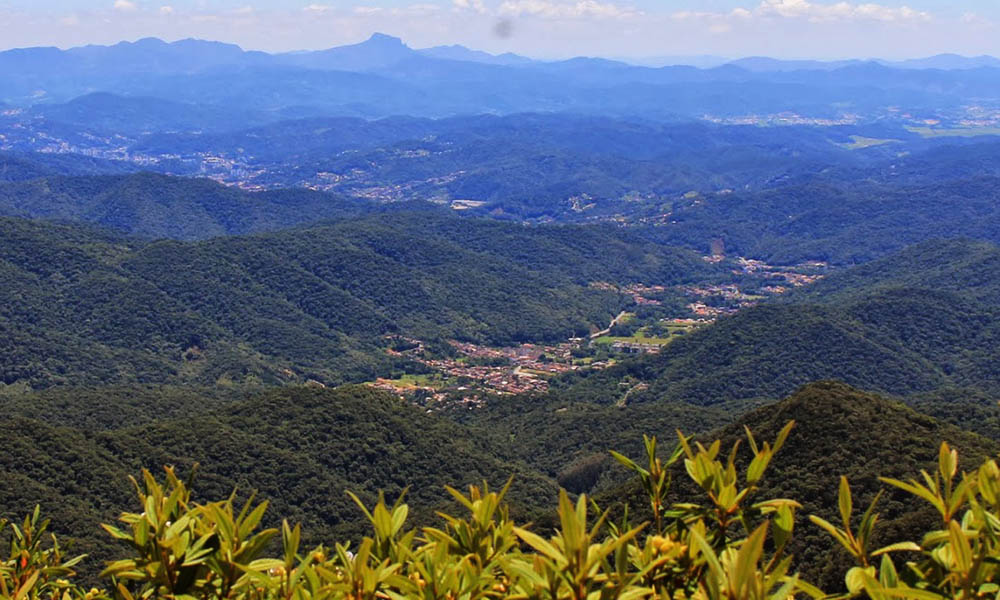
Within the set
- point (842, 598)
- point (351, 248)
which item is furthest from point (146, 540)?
point (351, 248)

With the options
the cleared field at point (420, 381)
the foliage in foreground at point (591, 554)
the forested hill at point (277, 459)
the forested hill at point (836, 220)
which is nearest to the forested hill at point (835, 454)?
the forested hill at point (277, 459)

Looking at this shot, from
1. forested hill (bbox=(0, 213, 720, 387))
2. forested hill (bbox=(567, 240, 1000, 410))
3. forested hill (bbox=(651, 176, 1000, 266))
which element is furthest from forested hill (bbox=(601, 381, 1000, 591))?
forested hill (bbox=(651, 176, 1000, 266))

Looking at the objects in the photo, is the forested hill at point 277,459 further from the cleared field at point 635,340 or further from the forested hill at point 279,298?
the cleared field at point 635,340

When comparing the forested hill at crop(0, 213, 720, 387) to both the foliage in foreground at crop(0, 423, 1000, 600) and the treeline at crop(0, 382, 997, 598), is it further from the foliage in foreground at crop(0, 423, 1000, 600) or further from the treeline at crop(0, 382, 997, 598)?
the foliage in foreground at crop(0, 423, 1000, 600)

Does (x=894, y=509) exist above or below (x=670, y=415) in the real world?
above

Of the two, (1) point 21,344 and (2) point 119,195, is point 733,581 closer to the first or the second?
(1) point 21,344
